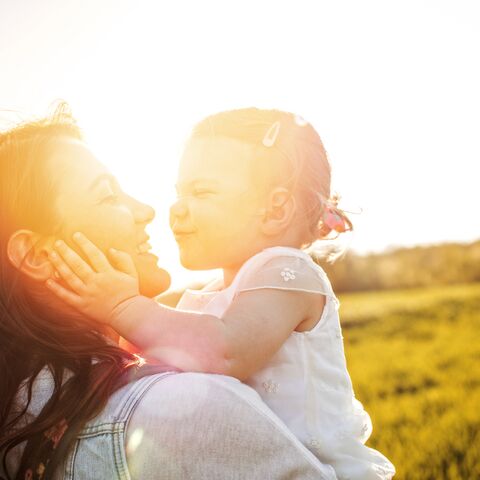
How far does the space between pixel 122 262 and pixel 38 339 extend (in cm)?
45

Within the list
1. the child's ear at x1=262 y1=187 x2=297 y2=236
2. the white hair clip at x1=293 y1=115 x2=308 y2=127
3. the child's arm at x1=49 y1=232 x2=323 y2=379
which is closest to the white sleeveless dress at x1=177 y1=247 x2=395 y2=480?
the child's arm at x1=49 y1=232 x2=323 y2=379

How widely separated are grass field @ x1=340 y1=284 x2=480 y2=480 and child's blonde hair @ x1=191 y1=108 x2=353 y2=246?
294cm

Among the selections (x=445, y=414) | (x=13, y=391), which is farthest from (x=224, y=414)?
(x=445, y=414)

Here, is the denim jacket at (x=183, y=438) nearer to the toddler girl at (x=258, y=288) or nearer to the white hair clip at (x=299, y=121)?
the toddler girl at (x=258, y=288)

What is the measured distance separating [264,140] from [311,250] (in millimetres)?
991

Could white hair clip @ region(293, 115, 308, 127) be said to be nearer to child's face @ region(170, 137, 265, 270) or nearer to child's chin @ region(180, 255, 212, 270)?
child's face @ region(170, 137, 265, 270)

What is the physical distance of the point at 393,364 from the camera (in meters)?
10.1

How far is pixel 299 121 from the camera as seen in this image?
344 centimetres

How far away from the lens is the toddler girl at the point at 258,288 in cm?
225

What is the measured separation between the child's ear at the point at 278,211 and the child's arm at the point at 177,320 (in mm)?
671

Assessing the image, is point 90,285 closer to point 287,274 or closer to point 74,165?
point 74,165

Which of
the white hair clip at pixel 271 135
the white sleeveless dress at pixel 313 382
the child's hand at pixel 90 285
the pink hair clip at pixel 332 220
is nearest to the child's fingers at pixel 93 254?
the child's hand at pixel 90 285

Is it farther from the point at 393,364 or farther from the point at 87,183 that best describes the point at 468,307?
the point at 87,183

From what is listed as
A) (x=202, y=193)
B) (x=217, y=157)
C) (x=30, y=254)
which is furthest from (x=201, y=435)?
(x=217, y=157)
